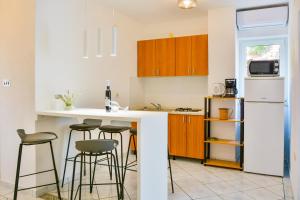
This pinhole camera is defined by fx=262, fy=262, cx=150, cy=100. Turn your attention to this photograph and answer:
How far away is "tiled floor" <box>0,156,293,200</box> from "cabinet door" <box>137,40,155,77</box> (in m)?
2.00

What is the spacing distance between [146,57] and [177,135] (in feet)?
5.52

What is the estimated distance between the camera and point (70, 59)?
364cm

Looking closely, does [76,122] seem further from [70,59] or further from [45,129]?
[70,59]

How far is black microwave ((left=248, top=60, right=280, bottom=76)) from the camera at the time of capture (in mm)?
3947

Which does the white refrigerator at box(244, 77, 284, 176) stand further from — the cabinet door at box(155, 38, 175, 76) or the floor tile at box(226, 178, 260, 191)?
the cabinet door at box(155, 38, 175, 76)

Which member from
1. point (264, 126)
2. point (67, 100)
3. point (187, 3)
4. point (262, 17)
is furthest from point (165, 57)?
point (67, 100)

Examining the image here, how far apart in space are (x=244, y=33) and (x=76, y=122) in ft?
10.8

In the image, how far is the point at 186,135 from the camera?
4.58 m

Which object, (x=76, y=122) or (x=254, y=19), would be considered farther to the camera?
(x=254, y=19)

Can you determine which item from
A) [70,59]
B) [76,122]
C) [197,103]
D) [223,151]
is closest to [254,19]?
[197,103]

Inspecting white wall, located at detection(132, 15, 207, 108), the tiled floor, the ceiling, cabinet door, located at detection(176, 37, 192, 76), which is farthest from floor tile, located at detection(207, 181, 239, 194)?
the ceiling

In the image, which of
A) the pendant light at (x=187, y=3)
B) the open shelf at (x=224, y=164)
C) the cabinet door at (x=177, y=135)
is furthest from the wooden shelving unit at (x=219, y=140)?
the pendant light at (x=187, y=3)

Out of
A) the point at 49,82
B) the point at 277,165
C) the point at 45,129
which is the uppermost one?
the point at 49,82

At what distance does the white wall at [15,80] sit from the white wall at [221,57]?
9.40 ft
